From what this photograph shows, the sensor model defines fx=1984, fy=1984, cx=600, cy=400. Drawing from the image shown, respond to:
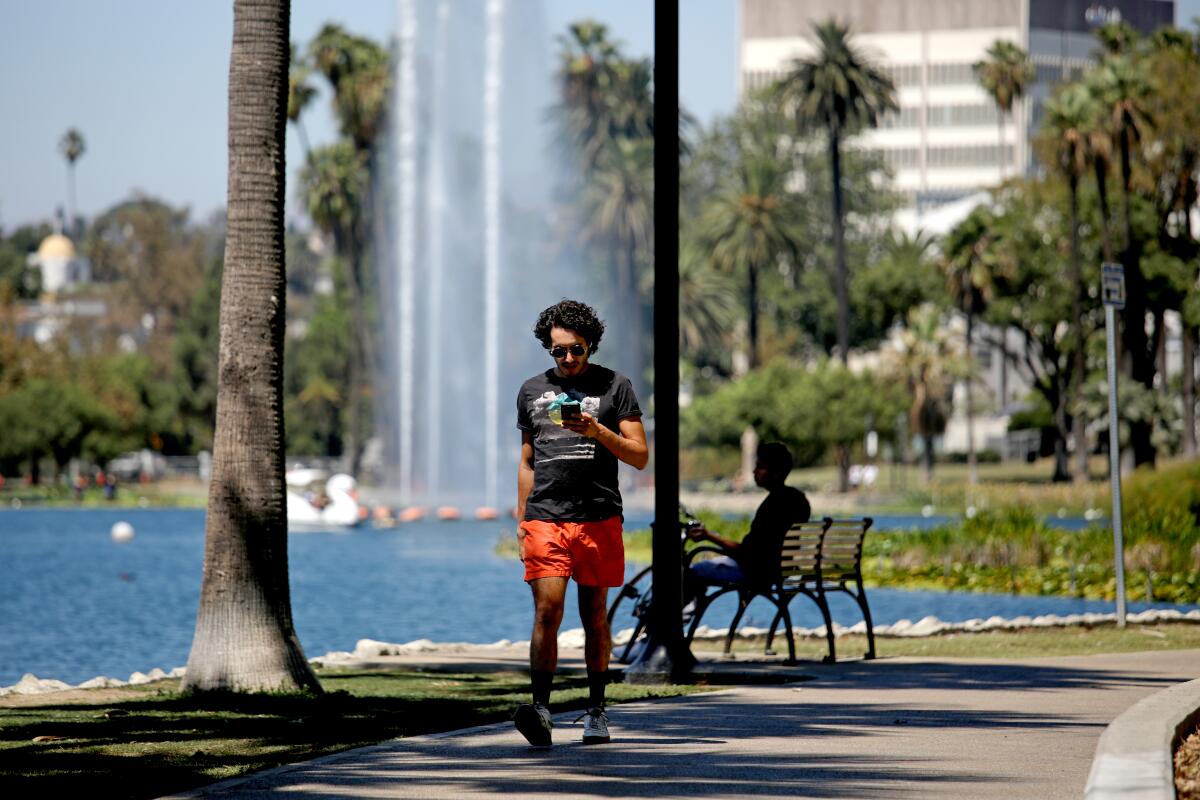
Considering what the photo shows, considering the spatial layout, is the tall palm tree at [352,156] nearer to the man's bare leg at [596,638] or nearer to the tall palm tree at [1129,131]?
the tall palm tree at [1129,131]

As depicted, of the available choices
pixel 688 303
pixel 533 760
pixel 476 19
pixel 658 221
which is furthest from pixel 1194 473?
pixel 688 303

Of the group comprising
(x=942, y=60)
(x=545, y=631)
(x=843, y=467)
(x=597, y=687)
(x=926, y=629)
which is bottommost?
(x=926, y=629)

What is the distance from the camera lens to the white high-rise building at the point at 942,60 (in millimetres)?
171625

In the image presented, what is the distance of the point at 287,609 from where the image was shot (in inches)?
480

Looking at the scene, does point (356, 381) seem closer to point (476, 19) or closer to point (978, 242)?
point (978, 242)

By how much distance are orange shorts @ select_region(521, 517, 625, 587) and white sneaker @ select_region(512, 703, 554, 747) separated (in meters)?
0.58

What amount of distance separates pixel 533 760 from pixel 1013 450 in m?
109

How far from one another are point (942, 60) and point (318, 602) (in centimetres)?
15031

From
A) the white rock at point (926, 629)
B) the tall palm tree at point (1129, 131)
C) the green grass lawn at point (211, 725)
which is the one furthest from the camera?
the tall palm tree at point (1129, 131)

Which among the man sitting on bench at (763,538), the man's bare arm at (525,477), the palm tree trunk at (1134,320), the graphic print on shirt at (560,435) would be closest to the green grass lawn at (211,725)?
the man sitting on bench at (763,538)

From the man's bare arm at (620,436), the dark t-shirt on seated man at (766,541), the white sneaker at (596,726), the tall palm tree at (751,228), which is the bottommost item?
the white sneaker at (596,726)

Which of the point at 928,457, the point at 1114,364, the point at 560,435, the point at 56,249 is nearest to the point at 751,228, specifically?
the point at 928,457

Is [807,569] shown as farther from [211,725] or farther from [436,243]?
[436,243]

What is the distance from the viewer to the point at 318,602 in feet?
102
